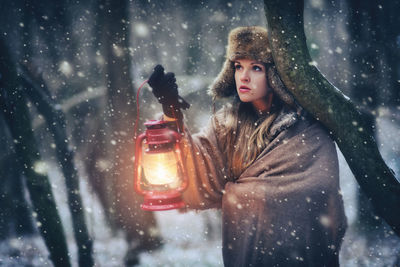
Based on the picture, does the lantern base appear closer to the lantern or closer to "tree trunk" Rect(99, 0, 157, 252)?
the lantern

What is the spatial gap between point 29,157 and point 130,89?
116 centimetres

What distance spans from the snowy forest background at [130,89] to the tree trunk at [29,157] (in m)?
0.50

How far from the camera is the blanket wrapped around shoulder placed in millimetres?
1841

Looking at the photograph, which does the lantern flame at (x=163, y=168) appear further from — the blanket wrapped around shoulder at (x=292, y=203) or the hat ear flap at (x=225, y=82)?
the hat ear flap at (x=225, y=82)

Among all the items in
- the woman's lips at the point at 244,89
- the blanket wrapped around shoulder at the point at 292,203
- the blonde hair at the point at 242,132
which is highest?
the woman's lips at the point at 244,89

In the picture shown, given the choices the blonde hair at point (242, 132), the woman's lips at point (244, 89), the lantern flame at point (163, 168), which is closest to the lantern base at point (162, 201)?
the lantern flame at point (163, 168)

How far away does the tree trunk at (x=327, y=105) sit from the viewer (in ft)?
5.31

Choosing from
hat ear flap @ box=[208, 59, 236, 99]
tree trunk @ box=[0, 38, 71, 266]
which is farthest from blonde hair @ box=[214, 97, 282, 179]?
tree trunk @ box=[0, 38, 71, 266]

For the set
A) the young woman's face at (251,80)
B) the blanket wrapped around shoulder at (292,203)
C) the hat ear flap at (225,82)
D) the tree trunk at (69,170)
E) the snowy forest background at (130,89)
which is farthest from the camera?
the snowy forest background at (130,89)

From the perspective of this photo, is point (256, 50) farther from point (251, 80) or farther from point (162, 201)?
point (162, 201)

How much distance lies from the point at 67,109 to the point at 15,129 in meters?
1.88

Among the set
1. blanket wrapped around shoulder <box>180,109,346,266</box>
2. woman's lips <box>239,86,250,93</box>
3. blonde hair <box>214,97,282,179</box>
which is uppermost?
woman's lips <box>239,86,250,93</box>

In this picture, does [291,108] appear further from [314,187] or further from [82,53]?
[82,53]

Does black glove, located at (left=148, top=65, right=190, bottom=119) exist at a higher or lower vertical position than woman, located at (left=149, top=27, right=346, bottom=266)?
higher
